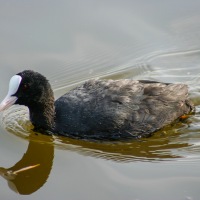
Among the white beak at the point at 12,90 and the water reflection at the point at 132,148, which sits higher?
the white beak at the point at 12,90

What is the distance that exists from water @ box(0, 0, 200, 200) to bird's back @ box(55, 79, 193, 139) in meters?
0.14

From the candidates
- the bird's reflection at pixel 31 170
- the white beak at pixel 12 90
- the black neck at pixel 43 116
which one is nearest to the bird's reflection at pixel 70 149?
the bird's reflection at pixel 31 170

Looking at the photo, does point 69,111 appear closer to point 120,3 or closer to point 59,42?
point 59,42

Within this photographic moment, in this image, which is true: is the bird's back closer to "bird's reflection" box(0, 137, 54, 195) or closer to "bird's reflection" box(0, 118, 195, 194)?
"bird's reflection" box(0, 118, 195, 194)

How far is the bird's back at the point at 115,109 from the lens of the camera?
6.70m

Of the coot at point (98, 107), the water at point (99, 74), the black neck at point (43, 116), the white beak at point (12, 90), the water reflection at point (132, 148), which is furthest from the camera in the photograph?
the black neck at point (43, 116)

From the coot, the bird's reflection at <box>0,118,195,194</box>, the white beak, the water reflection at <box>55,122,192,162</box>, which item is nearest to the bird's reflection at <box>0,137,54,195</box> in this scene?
the bird's reflection at <box>0,118,195,194</box>

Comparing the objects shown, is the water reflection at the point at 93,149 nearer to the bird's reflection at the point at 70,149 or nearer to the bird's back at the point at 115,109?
the bird's reflection at the point at 70,149

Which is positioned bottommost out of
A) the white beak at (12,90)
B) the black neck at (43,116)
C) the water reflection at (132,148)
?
the water reflection at (132,148)

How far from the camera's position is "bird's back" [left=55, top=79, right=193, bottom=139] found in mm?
6703

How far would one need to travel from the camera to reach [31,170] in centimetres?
617

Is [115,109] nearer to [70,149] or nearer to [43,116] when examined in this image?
[70,149]

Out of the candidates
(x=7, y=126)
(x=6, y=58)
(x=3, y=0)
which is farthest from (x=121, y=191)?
(x=3, y=0)

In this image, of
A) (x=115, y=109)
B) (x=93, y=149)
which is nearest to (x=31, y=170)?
(x=93, y=149)
